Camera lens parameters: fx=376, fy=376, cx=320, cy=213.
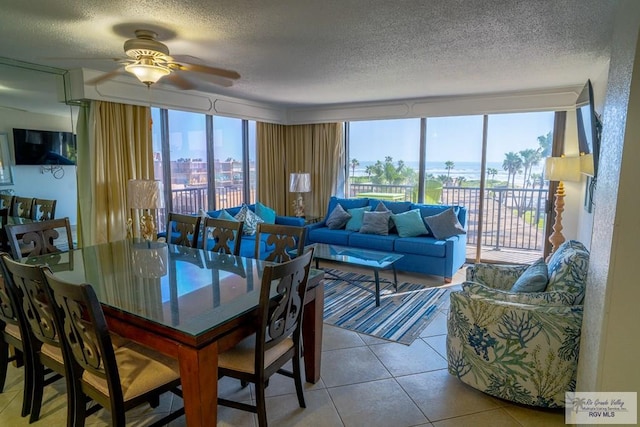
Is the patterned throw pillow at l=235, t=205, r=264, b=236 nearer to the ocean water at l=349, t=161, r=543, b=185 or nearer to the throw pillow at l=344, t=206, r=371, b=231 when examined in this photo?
the throw pillow at l=344, t=206, r=371, b=231

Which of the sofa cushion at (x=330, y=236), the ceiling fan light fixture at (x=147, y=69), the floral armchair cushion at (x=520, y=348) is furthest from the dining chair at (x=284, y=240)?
the sofa cushion at (x=330, y=236)

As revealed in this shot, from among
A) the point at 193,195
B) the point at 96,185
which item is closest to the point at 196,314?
the point at 96,185

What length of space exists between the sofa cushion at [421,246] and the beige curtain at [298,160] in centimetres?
209

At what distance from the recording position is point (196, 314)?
1.76 meters

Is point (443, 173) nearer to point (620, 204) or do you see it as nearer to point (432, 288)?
point (432, 288)

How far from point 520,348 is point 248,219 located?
3.82 meters

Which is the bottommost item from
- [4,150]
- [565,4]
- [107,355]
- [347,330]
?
[347,330]

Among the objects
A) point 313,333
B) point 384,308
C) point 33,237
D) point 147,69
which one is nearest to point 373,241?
point 384,308

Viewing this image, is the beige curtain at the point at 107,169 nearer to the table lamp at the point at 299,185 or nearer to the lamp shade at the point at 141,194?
the lamp shade at the point at 141,194

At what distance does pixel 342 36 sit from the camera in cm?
273

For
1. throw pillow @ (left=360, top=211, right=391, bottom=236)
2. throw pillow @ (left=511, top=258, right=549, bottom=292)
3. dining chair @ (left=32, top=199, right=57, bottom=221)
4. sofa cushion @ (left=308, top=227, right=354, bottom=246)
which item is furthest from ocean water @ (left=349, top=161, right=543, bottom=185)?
dining chair @ (left=32, top=199, right=57, bottom=221)

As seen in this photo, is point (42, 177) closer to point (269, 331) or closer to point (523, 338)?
point (269, 331)

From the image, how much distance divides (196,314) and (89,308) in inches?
17.2

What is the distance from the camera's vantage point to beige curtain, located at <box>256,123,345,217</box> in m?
6.51
